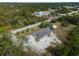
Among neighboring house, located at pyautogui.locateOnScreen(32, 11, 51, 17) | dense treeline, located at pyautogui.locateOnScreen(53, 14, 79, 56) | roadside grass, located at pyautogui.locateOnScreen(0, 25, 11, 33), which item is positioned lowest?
dense treeline, located at pyautogui.locateOnScreen(53, 14, 79, 56)

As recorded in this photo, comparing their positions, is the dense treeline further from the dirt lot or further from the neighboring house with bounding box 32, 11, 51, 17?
the neighboring house with bounding box 32, 11, 51, 17

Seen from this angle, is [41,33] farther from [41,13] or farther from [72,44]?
[72,44]

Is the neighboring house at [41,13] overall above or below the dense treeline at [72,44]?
above

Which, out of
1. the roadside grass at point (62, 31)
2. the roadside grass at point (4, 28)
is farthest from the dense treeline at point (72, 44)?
the roadside grass at point (4, 28)


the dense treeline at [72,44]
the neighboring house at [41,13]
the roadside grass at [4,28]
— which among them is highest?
the neighboring house at [41,13]

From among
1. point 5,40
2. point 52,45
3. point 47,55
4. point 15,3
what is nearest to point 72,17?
point 52,45

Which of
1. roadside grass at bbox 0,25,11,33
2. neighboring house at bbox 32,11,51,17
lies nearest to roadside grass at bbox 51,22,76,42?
neighboring house at bbox 32,11,51,17

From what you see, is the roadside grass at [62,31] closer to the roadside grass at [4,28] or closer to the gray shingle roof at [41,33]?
the gray shingle roof at [41,33]

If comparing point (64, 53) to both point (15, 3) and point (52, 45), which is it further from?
point (15, 3)

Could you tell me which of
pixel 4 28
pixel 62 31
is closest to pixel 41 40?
pixel 62 31
